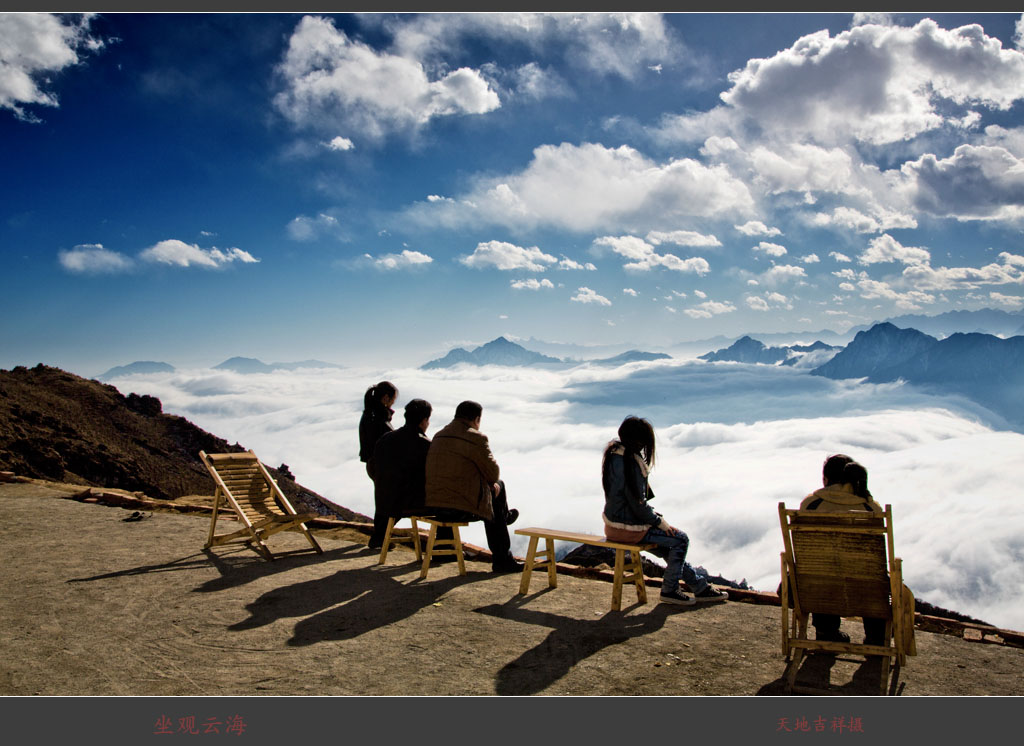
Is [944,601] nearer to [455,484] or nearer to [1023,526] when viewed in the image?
[1023,526]

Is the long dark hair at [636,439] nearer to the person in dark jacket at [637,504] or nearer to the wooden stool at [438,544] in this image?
the person in dark jacket at [637,504]

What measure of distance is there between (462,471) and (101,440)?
29561mm

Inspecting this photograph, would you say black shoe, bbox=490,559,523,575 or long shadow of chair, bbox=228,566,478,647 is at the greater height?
black shoe, bbox=490,559,523,575

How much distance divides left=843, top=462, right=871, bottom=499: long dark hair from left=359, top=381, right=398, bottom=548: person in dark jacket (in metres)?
5.14

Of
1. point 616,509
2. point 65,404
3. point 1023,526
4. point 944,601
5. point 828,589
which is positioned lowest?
point 944,601

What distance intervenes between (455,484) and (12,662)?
3.67m

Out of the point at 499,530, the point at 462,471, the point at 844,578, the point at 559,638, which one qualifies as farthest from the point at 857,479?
the point at 499,530

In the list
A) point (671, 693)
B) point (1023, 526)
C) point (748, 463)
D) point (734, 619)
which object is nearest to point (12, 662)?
point (671, 693)

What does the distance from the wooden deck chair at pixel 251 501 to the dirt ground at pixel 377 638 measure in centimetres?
41

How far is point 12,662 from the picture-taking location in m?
4.49

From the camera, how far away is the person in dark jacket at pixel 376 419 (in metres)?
8.12

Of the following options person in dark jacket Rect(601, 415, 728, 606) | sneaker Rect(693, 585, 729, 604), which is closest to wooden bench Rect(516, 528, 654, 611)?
person in dark jacket Rect(601, 415, 728, 606)

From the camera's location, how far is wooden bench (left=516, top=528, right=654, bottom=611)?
5707 millimetres

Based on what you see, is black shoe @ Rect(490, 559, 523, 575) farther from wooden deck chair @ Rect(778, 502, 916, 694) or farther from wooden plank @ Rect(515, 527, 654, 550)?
wooden deck chair @ Rect(778, 502, 916, 694)
